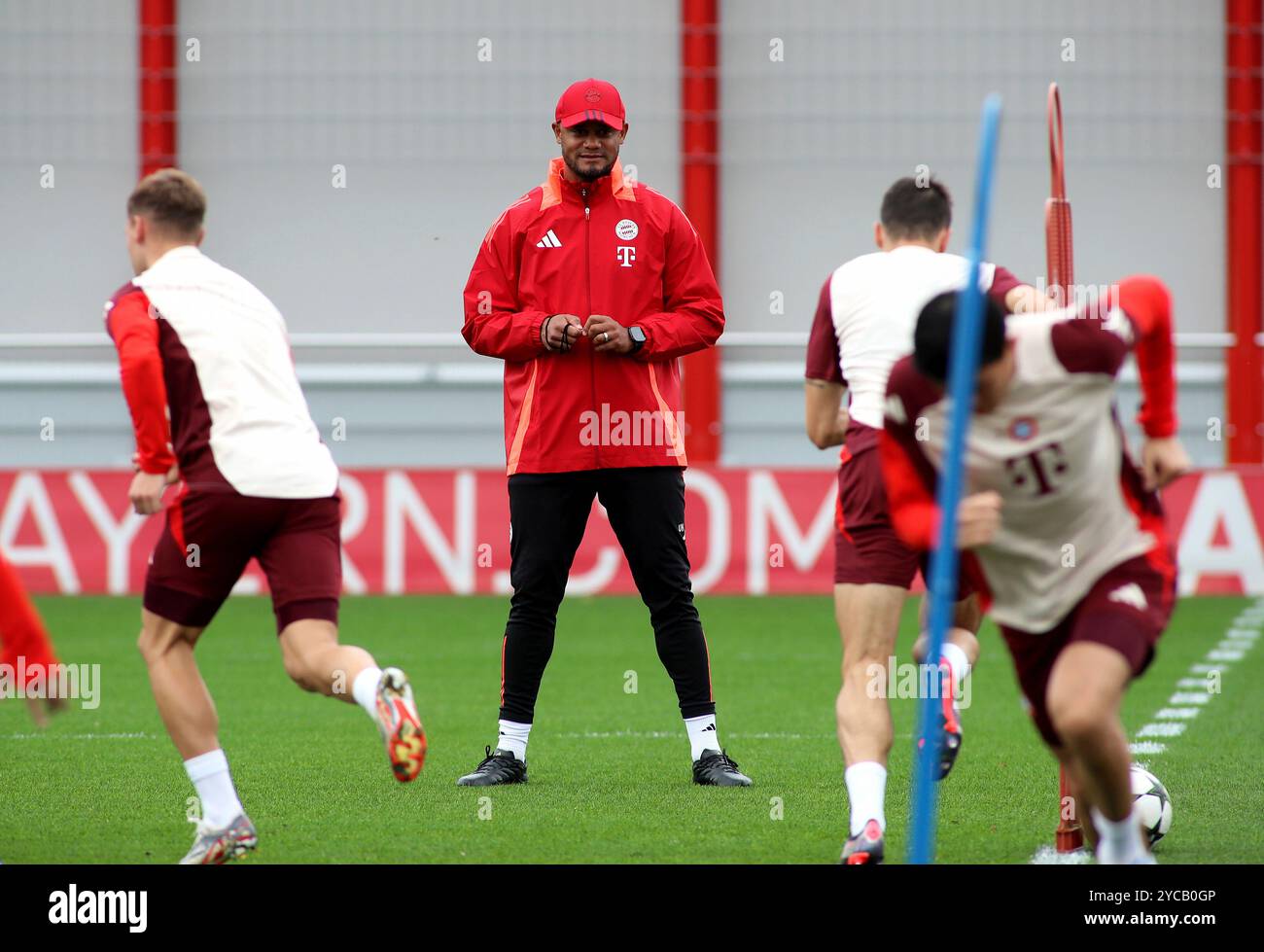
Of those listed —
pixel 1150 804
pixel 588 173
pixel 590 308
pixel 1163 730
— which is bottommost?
pixel 1163 730

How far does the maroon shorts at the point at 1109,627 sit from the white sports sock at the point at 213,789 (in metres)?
2.01

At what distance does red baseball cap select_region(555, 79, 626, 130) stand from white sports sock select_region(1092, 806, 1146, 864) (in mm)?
3105

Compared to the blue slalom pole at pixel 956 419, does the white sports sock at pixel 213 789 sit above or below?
below

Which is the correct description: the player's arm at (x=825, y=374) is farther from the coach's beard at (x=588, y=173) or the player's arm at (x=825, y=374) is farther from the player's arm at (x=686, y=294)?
the coach's beard at (x=588, y=173)

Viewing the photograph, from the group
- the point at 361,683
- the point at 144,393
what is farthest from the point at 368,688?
the point at 144,393

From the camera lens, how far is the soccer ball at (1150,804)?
17.1 ft

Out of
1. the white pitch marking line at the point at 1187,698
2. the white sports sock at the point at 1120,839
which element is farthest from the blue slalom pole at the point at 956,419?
the white pitch marking line at the point at 1187,698

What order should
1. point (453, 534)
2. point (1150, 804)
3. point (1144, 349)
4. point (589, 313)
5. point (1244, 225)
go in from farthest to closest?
point (1244, 225)
point (453, 534)
point (589, 313)
point (1150, 804)
point (1144, 349)

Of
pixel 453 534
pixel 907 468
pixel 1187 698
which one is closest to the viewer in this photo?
pixel 907 468

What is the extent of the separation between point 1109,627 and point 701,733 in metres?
2.61

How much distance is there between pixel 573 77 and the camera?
17.2m

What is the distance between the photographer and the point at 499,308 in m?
6.57

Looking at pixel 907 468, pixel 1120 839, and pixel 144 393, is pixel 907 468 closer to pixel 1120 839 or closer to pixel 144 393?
pixel 1120 839
